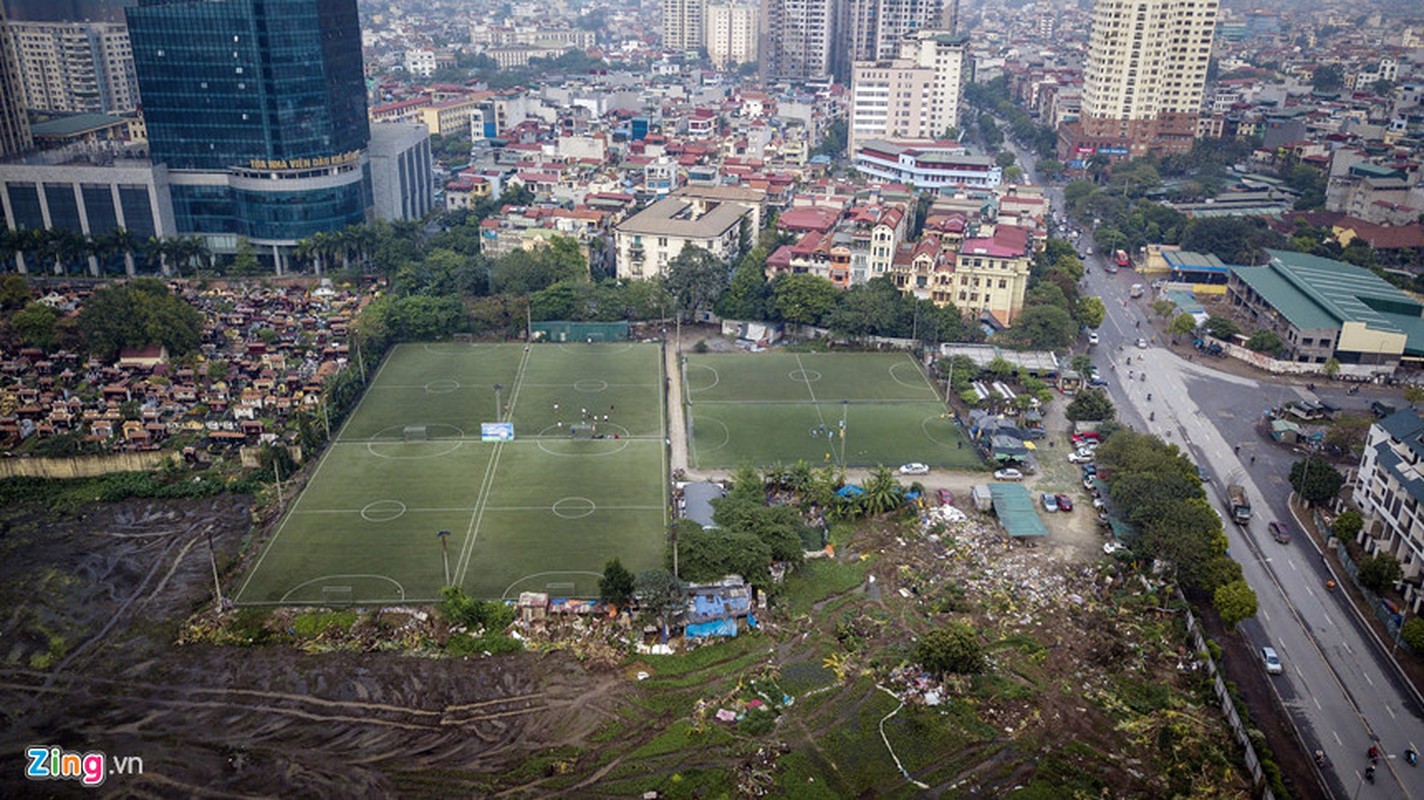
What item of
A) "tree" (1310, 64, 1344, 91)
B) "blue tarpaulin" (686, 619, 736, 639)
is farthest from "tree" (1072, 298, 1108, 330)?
"tree" (1310, 64, 1344, 91)

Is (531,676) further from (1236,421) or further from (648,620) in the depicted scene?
→ (1236,421)

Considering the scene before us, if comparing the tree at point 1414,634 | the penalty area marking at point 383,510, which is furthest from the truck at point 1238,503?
the penalty area marking at point 383,510

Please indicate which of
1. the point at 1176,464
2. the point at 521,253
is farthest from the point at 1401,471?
the point at 521,253

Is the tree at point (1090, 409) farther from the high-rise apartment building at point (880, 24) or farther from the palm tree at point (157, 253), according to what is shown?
the high-rise apartment building at point (880, 24)

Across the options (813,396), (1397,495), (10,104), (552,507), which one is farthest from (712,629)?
(10,104)

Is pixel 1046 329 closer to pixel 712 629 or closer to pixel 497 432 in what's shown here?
pixel 497 432
